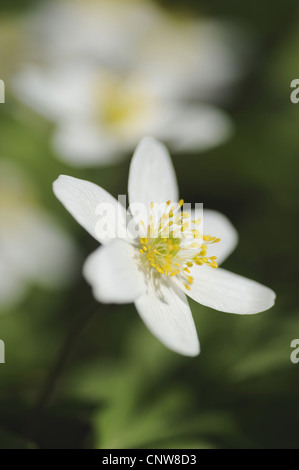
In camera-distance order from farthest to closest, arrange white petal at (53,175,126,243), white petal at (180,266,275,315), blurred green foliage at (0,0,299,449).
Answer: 1. blurred green foliage at (0,0,299,449)
2. white petal at (180,266,275,315)
3. white petal at (53,175,126,243)

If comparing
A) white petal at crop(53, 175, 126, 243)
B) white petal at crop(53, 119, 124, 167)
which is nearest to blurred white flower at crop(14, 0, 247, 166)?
white petal at crop(53, 119, 124, 167)

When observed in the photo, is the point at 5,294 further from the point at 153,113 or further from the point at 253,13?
the point at 253,13

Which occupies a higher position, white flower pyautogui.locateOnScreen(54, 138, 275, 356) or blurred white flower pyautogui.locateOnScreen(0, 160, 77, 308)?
blurred white flower pyautogui.locateOnScreen(0, 160, 77, 308)

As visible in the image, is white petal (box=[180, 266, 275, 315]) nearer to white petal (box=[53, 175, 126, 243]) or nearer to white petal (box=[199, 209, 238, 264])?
white petal (box=[199, 209, 238, 264])

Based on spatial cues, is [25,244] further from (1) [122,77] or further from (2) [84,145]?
(1) [122,77]

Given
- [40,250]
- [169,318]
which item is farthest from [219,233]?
[40,250]
